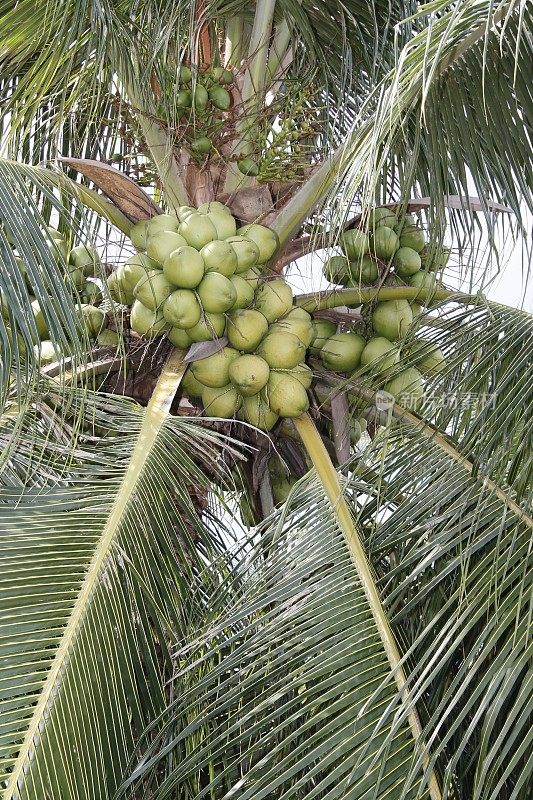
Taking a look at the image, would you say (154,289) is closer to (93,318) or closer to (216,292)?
(216,292)

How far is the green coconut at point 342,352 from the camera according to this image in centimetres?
321

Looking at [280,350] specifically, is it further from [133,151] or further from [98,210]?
[133,151]

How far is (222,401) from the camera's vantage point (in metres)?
3.04

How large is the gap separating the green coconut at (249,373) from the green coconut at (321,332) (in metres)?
0.35

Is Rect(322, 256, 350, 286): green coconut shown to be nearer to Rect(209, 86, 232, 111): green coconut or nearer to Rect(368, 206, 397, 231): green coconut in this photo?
Rect(368, 206, 397, 231): green coconut

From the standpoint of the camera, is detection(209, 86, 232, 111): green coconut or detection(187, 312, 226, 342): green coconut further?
detection(209, 86, 232, 111): green coconut

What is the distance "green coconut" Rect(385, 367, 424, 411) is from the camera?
299 cm

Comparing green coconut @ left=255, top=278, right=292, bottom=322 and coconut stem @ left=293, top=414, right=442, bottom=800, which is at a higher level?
green coconut @ left=255, top=278, right=292, bottom=322

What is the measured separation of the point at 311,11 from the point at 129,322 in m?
1.51

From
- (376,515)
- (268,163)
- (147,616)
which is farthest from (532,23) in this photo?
(147,616)

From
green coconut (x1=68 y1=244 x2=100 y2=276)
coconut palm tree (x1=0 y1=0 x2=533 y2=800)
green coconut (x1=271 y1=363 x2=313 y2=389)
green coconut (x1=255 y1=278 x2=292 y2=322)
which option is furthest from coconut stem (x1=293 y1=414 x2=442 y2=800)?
green coconut (x1=68 y1=244 x2=100 y2=276)

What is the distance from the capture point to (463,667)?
201 cm

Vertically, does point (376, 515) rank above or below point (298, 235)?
below

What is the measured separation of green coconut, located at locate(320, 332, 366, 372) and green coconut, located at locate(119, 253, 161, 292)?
65 centimetres
